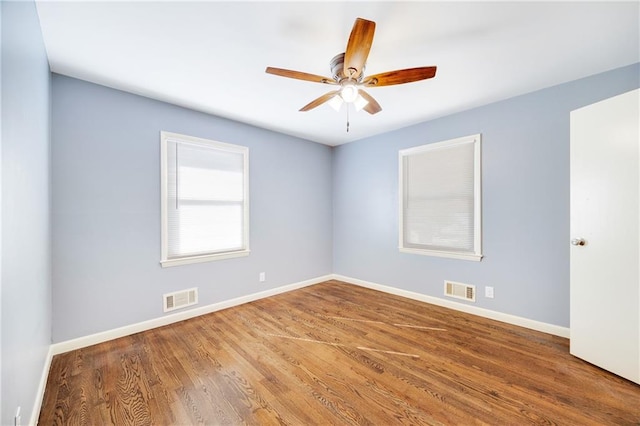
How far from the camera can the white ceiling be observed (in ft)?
5.22

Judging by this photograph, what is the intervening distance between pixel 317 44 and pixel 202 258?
2.62 meters

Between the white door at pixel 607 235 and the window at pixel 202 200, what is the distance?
351 cm

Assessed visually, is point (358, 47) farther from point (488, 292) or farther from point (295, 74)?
point (488, 292)

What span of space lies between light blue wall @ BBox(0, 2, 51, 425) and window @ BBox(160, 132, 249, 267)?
3.38 ft

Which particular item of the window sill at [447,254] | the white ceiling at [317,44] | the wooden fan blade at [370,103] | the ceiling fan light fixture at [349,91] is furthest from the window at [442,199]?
the ceiling fan light fixture at [349,91]

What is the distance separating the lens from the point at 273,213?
12.7ft

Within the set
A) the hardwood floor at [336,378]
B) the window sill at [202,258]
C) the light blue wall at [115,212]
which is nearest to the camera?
the hardwood floor at [336,378]

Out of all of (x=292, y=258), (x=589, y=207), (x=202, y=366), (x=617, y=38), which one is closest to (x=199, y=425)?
(x=202, y=366)

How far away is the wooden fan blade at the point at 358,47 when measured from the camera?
4.34ft

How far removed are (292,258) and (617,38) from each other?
4.02 metres

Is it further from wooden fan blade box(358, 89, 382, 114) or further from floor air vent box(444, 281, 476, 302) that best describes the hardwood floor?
wooden fan blade box(358, 89, 382, 114)

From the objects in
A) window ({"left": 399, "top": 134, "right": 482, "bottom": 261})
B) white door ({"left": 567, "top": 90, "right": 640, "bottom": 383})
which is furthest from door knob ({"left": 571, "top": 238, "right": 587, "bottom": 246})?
window ({"left": 399, "top": 134, "right": 482, "bottom": 261})

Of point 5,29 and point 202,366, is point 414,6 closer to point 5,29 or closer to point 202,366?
point 5,29

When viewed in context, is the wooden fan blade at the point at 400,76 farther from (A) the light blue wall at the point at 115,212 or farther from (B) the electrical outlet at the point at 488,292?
(B) the electrical outlet at the point at 488,292
